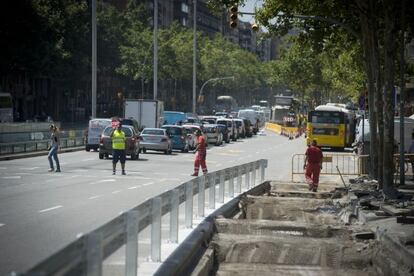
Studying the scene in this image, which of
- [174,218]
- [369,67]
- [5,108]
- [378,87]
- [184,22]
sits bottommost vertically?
[174,218]

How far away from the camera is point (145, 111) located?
60.2 meters

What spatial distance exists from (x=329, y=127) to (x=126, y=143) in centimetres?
2433

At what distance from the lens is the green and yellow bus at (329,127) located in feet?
201

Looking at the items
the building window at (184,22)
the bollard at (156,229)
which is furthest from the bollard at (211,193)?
the building window at (184,22)

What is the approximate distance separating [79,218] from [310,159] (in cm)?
1157

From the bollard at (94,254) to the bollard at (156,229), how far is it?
3333 millimetres

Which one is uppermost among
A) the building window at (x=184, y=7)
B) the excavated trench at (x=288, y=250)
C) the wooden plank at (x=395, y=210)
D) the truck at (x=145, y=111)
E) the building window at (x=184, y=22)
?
the building window at (x=184, y=7)

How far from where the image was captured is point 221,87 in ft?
488

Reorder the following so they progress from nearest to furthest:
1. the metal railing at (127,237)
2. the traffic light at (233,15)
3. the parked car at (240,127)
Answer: the metal railing at (127,237)
the traffic light at (233,15)
the parked car at (240,127)

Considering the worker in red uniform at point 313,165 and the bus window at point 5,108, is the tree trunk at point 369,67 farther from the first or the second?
the bus window at point 5,108

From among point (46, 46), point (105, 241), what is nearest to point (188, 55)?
point (46, 46)

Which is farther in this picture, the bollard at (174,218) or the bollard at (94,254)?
the bollard at (174,218)

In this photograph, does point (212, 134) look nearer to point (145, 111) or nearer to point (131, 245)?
point (145, 111)

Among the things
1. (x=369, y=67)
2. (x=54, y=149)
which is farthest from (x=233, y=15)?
(x=54, y=149)
